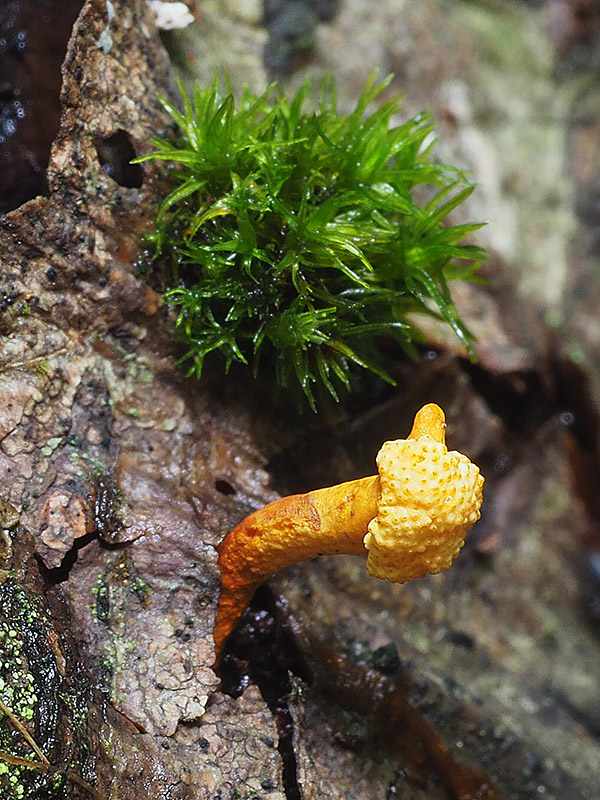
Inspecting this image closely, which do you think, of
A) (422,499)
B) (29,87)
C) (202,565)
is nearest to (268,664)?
(202,565)

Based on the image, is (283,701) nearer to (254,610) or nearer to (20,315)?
(254,610)

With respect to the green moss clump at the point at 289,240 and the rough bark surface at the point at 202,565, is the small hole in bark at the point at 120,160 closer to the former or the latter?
the rough bark surface at the point at 202,565

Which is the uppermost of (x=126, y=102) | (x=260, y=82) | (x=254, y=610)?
(x=126, y=102)

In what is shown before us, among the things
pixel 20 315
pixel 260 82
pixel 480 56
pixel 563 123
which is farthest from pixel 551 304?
pixel 20 315

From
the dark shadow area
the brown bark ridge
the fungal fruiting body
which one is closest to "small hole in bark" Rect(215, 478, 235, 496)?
the brown bark ridge

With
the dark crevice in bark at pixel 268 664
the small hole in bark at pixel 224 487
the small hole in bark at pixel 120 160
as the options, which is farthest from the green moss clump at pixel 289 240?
the dark crevice in bark at pixel 268 664

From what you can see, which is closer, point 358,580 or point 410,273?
point 410,273

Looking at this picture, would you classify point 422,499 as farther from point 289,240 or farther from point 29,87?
point 29,87
